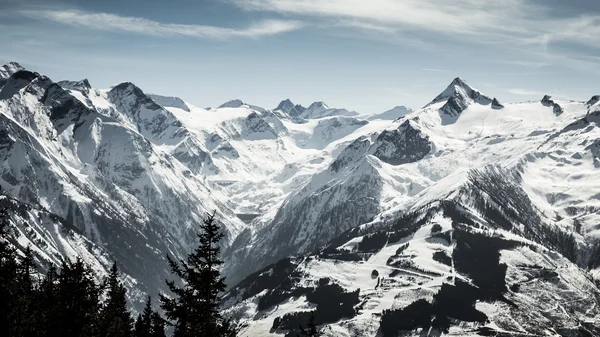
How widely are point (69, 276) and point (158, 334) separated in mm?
22293

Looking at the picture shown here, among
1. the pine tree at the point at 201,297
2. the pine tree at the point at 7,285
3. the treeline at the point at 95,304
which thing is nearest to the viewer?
the pine tree at the point at 201,297

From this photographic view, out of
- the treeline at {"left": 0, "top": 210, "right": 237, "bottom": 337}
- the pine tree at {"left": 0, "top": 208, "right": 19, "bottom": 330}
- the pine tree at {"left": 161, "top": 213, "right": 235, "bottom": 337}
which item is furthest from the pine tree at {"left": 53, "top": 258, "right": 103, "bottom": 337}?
the pine tree at {"left": 161, "top": 213, "right": 235, "bottom": 337}

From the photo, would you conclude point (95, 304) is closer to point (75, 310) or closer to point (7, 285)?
point (75, 310)

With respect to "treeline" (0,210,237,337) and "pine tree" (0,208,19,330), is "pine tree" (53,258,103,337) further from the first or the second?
"pine tree" (0,208,19,330)

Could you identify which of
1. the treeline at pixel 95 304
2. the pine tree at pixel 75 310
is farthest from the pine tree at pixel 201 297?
the pine tree at pixel 75 310

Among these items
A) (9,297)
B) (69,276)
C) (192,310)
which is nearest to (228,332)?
(192,310)

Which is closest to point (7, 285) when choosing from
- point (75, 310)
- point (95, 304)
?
point (75, 310)

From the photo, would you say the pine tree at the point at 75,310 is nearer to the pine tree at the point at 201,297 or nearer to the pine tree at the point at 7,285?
the pine tree at the point at 7,285

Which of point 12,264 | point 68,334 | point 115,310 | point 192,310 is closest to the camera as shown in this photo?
point 192,310

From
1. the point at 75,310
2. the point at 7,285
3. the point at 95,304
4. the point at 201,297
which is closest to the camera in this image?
the point at 201,297

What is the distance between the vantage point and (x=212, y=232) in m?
44.7

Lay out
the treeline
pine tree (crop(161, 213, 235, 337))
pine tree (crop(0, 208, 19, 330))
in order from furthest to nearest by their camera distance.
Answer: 1. pine tree (crop(0, 208, 19, 330))
2. the treeline
3. pine tree (crop(161, 213, 235, 337))

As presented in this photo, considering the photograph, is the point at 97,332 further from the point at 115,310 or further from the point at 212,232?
the point at 115,310

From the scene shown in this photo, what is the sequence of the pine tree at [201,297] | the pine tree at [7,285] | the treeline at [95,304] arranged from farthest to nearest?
the pine tree at [7,285] < the treeline at [95,304] < the pine tree at [201,297]
